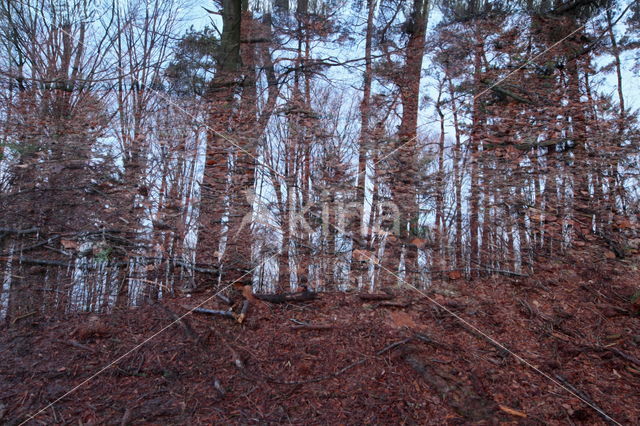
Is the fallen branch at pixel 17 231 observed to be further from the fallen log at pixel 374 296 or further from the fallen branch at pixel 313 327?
the fallen log at pixel 374 296

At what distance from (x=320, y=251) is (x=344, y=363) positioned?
96 centimetres

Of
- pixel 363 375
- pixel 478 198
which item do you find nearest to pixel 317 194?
pixel 478 198

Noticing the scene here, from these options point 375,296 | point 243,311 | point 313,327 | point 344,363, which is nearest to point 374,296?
point 375,296

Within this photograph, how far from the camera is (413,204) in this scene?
2973 millimetres

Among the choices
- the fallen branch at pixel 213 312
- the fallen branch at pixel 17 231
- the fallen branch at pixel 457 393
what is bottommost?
the fallen branch at pixel 457 393

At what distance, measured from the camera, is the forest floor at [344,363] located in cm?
126

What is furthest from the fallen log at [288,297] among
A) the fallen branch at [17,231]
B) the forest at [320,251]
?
the fallen branch at [17,231]

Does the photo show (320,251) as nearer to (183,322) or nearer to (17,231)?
(183,322)

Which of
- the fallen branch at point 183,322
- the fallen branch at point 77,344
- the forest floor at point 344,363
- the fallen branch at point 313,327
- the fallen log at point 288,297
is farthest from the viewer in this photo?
the fallen log at point 288,297

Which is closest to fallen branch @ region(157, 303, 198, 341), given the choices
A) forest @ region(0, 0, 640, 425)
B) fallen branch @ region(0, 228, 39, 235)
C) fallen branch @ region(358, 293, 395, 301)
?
forest @ region(0, 0, 640, 425)

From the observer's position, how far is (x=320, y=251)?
7.80 feet

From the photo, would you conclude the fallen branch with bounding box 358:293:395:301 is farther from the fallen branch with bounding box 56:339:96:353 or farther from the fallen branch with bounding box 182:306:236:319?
the fallen branch with bounding box 56:339:96:353

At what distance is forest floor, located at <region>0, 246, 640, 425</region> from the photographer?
1.26 meters

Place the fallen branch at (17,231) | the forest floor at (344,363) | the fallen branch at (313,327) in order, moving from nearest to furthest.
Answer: the forest floor at (344,363) < the fallen branch at (313,327) < the fallen branch at (17,231)
